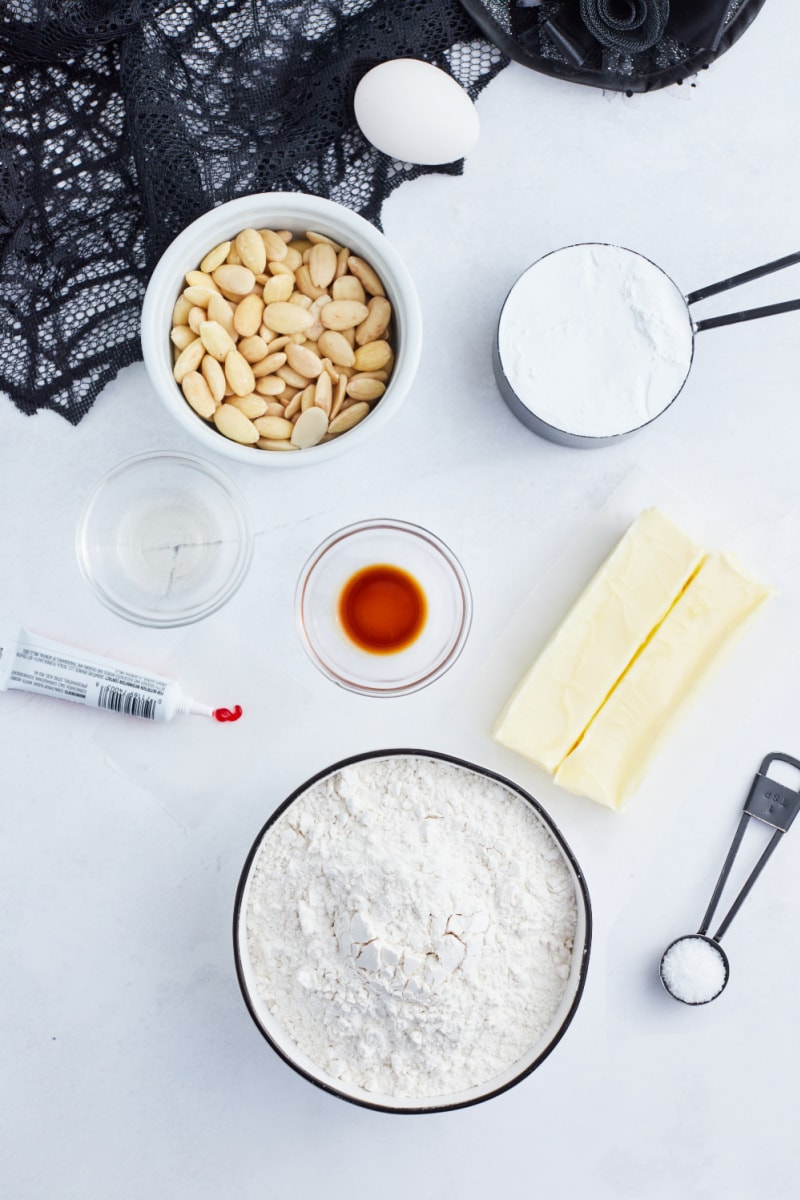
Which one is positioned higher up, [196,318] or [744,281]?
[744,281]

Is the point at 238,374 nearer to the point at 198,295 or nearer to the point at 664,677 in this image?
the point at 198,295

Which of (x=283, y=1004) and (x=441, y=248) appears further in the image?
(x=441, y=248)

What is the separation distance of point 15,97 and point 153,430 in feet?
1.10

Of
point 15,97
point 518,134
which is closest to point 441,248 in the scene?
point 518,134

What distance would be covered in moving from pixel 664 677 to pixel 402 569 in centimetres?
27

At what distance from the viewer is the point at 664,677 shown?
830 mm

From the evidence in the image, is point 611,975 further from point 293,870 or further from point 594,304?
point 594,304

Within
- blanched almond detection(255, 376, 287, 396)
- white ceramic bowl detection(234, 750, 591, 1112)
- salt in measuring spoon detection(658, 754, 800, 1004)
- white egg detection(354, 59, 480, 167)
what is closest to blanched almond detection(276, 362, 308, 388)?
blanched almond detection(255, 376, 287, 396)

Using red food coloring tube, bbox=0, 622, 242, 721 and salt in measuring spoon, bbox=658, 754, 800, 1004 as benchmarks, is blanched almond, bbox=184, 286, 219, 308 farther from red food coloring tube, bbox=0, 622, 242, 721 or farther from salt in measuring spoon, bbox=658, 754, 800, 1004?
salt in measuring spoon, bbox=658, 754, 800, 1004

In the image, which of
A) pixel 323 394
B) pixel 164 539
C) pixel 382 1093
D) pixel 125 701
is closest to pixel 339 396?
pixel 323 394

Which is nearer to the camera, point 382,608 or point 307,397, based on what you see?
point 307,397

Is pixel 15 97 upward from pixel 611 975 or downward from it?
upward

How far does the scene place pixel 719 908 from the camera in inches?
34.4

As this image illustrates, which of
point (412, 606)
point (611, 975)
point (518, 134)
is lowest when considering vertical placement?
point (611, 975)
